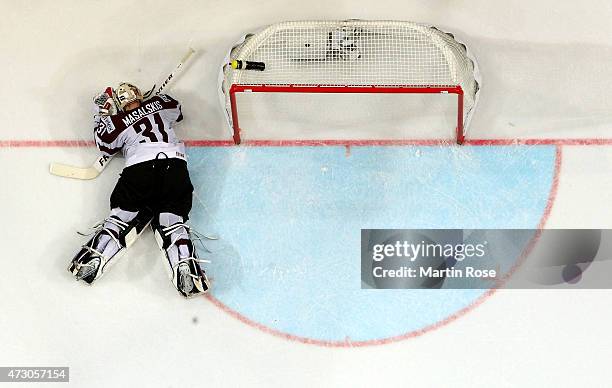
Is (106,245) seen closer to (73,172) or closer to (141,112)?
(73,172)

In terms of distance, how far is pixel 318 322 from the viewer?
4395 millimetres

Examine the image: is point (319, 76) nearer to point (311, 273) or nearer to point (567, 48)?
point (311, 273)

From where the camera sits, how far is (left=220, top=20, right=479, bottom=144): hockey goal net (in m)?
4.46

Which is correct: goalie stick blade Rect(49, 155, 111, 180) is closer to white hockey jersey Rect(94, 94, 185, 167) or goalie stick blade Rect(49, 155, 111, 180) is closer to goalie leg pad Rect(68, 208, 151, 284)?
white hockey jersey Rect(94, 94, 185, 167)

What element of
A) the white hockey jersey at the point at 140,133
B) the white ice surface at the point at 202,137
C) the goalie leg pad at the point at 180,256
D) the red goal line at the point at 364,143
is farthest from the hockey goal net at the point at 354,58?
the goalie leg pad at the point at 180,256

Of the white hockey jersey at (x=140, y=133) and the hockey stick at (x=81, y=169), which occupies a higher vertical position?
the white hockey jersey at (x=140, y=133)

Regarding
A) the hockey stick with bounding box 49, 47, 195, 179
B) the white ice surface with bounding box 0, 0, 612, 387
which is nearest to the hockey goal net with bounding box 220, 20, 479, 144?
the white ice surface with bounding box 0, 0, 612, 387

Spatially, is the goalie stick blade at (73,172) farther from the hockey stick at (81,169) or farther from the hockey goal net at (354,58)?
the hockey goal net at (354,58)

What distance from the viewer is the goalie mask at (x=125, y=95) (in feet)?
14.6

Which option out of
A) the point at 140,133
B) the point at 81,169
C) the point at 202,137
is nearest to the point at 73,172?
the point at 81,169

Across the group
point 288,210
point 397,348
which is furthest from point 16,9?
point 397,348

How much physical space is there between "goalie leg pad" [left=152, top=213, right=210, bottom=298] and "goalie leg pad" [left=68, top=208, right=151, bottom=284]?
0.46 ft

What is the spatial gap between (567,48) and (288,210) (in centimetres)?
170

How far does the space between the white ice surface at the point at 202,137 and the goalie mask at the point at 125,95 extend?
193 mm
